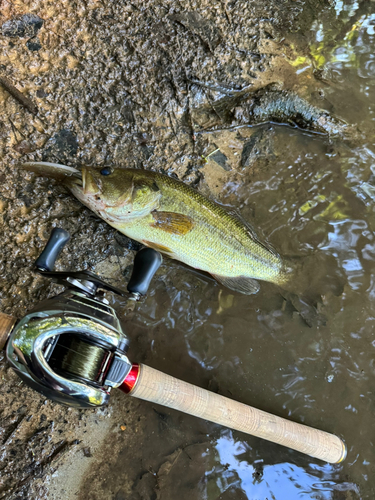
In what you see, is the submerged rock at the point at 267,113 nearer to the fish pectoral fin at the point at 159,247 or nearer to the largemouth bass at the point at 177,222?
the largemouth bass at the point at 177,222

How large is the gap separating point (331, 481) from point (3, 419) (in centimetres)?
267

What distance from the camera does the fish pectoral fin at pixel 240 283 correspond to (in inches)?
111

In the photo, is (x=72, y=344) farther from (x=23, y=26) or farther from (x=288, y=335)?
(x=23, y=26)

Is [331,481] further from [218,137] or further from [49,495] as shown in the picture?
[218,137]

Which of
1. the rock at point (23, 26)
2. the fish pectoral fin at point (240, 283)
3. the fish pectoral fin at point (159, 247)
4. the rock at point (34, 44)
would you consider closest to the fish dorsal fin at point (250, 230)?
the fish pectoral fin at point (240, 283)

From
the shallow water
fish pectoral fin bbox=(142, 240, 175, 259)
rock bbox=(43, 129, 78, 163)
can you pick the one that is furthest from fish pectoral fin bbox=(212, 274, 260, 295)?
rock bbox=(43, 129, 78, 163)

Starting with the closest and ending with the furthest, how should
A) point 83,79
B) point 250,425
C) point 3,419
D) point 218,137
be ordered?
1. point 250,425
2. point 3,419
3. point 83,79
4. point 218,137

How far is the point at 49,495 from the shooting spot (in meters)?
2.50

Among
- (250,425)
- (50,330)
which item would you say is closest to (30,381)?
(50,330)

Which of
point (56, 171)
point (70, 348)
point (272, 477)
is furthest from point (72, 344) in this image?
point (272, 477)

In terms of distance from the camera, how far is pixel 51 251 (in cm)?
191

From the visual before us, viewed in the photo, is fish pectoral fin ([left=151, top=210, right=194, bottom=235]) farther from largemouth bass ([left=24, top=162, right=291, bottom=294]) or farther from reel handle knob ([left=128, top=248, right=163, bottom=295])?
reel handle knob ([left=128, top=248, right=163, bottom=295])

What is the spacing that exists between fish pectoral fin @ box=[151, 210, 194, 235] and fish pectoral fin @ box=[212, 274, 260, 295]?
0.51 m

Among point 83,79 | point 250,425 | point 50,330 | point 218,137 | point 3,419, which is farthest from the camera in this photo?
point 218,137
